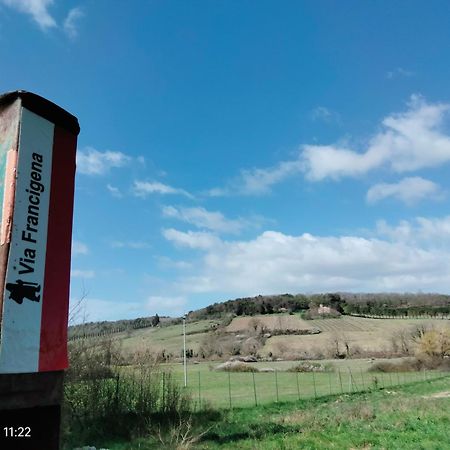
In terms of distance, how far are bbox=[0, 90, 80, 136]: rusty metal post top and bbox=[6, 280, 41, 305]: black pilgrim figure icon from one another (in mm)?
1108

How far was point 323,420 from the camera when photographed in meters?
21.3

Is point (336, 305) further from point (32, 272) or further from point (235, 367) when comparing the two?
point (32, 272)

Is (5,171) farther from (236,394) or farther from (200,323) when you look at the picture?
(200,323)

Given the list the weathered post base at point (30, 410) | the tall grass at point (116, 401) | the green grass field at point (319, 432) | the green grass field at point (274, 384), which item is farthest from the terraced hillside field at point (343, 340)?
the weathered post base at point (30, 410)

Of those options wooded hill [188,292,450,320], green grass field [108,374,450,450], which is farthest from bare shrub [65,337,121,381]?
wooded hill [188,292,450,320]

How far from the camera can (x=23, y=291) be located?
2.79m

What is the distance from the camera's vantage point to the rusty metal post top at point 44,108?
9.52 ft

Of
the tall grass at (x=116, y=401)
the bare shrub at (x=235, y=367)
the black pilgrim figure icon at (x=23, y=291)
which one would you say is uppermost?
the black pilgrim figure icon at (x=23, y=291)

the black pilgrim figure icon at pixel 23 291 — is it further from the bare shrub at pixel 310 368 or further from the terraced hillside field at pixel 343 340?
the terraced hillside field at pixel 343 340

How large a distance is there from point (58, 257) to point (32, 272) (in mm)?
236

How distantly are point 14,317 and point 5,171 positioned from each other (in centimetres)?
90

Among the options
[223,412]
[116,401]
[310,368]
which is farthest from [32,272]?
[310,368]

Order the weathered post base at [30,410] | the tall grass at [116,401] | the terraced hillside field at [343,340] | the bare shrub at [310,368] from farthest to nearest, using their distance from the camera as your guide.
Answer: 1. the terraced hillside field at [343,340]
2. the bare shrub at [310,368]
3. the tall grass at [116,401]
4. the weathered post base at [30,410]

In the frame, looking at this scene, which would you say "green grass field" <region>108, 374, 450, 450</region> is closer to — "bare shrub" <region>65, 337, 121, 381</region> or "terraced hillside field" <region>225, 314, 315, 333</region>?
"bare shrub" <region>65, 337, 121, 381</region>
